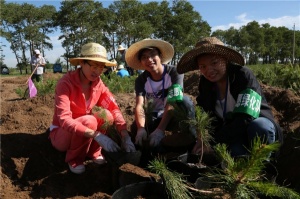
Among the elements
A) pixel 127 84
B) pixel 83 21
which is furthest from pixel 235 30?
pixel 127 84

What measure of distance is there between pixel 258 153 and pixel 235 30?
50.8 meters

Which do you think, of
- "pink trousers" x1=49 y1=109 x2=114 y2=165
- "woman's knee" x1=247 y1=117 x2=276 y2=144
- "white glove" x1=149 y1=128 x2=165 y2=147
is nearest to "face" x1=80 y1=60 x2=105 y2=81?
"pink trousers" x1=49 y1=109 x2=114 y2=165

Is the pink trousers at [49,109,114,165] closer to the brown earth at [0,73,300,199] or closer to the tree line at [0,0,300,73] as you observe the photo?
the brown earth at [0,73,300,199]

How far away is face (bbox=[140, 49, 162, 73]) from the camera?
2.53 m

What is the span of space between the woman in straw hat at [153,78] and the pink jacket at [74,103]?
240mm

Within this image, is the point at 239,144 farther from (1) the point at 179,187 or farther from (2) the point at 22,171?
(2) the point at 22,171

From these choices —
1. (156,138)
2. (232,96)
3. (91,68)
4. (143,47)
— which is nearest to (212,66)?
(232,96)

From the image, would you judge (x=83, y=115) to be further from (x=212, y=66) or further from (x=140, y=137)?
(x=212, y=66)

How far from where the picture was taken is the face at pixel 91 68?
2291 mm

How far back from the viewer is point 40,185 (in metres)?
2.23

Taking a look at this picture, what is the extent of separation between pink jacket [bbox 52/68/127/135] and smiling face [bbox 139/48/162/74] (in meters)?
0.43

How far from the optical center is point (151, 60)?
253cm

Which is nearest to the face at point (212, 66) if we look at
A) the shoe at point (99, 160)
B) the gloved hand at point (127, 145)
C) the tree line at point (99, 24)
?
the gloved hand at point (127, 145)

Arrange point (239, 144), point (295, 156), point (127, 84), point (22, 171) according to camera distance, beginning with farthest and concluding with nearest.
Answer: point (127, 84) → point (22, 171) → point (295, 156) → point (239, 144)
